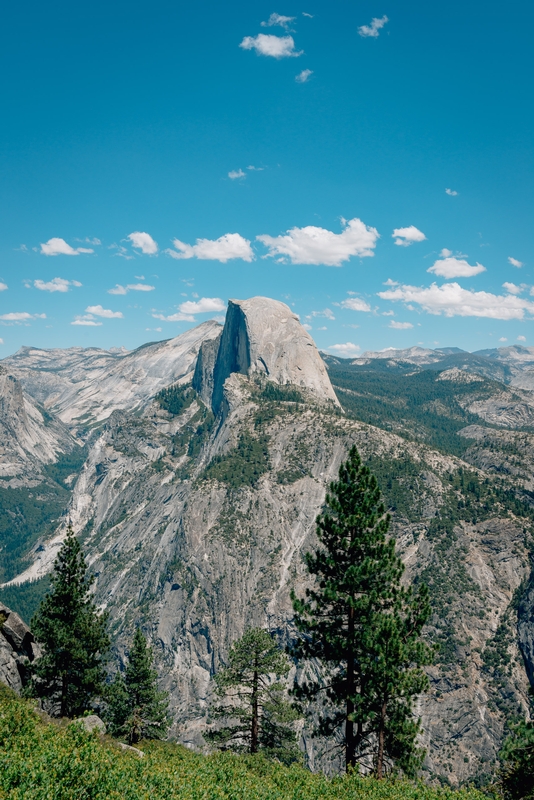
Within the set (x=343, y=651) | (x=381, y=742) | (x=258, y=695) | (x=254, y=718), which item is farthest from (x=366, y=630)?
(x=254, y=718)

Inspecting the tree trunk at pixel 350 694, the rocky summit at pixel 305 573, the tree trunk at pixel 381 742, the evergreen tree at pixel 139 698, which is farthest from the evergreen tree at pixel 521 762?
the rocky summit at pixel 305 573

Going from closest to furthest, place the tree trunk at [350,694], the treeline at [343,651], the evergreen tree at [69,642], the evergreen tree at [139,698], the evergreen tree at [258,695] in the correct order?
the treeline at [343,651], the tree trunk at [350,694], the evergreen tree at [69,642], the evergreen tree at [258,695], the evergreen tree at [139,698]

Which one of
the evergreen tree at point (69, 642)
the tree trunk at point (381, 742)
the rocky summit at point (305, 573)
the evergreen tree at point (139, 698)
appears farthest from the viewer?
the rocky summit at point (305, 573)

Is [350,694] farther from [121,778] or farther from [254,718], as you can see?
[121,778]

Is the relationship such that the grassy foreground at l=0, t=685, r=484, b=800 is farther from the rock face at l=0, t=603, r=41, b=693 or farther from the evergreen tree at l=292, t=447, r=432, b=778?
the rock face at l=0, t=603, r=41, b=693

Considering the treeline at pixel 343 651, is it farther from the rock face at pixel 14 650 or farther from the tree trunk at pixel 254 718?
the rock face at pixel 14 650

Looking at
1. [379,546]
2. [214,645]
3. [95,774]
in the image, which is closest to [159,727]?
[379,546]

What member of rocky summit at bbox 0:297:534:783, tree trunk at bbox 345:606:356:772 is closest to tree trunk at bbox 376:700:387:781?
tree trunk at bbox 345:606:356:772
